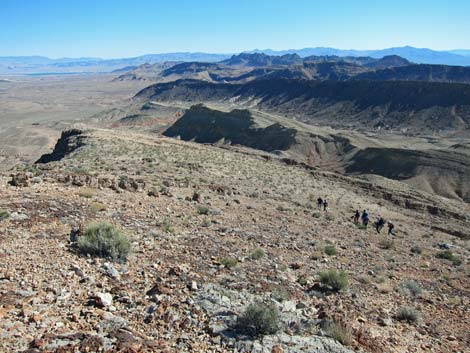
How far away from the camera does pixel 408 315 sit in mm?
9227

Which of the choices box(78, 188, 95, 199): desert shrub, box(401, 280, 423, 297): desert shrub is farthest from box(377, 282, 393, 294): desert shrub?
box(78, 188, 95, 199): desert shrub

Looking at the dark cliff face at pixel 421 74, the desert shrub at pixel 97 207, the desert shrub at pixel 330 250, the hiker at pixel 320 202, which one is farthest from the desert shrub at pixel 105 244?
the dark cliff face at pixel 421 74

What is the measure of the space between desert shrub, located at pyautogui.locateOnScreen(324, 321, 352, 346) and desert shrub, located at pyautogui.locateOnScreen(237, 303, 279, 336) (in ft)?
3.40

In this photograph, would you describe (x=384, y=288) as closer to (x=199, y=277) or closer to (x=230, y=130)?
(x=199, y=277)

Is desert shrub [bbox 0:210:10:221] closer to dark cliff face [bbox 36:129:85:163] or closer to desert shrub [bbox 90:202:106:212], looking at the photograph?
desert shrub [bbox 90:202:106:212]

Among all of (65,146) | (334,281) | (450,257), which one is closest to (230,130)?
(65,146)

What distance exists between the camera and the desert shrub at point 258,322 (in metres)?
7.22

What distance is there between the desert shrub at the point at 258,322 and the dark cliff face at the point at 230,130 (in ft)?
198

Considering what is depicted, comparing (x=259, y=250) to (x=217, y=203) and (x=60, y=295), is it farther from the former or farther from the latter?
(x=217, y=203)

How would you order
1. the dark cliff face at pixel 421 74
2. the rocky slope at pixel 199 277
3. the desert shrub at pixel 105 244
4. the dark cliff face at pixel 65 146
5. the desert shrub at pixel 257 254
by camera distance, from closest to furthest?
the rocky slope at pixel 199 277, the desert shrub at pixel 105 244, the desert shrub at pixel 257 254, the dark cliff face at pixel 65 146, the dark cliff face at pixel 421 74

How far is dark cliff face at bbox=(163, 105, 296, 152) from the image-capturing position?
7025 centimetres

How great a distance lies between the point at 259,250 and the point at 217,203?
7.46 m

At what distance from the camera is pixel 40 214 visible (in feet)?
38.2

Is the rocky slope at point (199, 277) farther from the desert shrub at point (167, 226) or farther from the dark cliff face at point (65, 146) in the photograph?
the dark cliff face at point (65, 146)
